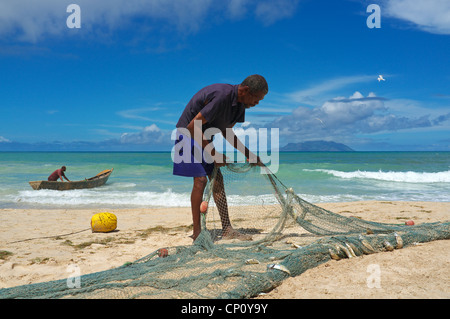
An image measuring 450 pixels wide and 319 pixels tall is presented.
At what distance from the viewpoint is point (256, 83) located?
11.8ft

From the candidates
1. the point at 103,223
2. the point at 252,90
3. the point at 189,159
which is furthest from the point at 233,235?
the point at 103,223

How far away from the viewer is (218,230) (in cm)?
446

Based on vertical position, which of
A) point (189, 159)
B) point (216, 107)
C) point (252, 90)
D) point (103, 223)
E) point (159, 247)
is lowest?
point (159, 247)

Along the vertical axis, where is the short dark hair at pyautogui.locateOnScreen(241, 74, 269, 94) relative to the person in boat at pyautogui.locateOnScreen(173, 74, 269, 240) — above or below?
above

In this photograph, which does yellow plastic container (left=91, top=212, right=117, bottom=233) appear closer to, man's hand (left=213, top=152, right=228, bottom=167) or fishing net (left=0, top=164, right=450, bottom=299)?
fishing net (left=0, top=164, right=450, bottom=299)

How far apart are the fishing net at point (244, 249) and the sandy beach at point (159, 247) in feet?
0.45

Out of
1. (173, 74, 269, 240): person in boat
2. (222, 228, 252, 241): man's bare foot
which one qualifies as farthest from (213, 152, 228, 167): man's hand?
(222, 228, 252, 241): man's bare foot

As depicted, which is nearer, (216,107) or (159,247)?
(216,107)

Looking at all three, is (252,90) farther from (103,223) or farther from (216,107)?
(103,223)

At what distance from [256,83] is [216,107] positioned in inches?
20.2

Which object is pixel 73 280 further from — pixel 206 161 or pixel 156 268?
pixel 206 161

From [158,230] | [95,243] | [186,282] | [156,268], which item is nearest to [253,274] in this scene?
[186,282]

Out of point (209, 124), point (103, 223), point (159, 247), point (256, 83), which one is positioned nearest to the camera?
point (256, 83)

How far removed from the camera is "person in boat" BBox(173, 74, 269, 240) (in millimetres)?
3635
